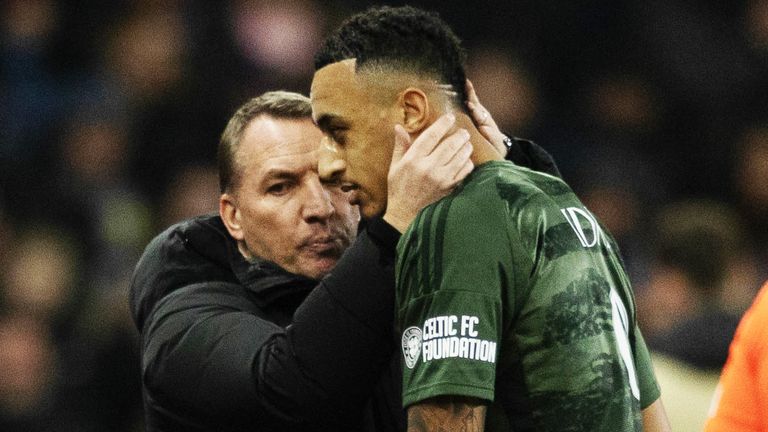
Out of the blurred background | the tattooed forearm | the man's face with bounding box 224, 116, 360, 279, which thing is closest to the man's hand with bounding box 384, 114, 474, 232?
the tattooed forearm

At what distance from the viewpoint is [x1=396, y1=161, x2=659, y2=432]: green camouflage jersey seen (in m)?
2.38

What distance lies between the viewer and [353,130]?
2.73 meters

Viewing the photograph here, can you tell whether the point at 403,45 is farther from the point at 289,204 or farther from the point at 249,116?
the point at 249,116

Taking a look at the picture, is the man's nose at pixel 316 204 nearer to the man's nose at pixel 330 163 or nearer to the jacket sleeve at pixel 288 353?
the jacket sleeve at pixel 288 353

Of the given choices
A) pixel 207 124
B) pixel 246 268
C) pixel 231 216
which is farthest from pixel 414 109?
pixel 207 124

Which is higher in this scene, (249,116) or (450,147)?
(450,147)

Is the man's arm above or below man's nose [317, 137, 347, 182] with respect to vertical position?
below

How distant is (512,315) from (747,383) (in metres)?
1.15

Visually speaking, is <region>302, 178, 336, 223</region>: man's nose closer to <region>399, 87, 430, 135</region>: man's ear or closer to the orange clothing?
<region>399, 87, 430, 135</region>: man's ear

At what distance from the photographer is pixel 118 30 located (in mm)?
7770

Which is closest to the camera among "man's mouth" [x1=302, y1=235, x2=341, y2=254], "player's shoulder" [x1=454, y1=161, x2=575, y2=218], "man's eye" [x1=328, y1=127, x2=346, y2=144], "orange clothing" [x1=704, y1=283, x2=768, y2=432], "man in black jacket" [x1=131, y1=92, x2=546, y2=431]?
"player's shoulder" [x1=454, y1=161, x2=575, y2=218]

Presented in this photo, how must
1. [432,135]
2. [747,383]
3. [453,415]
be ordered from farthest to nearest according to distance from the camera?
1. [747,383]
2. [432,135]
3. [453,415]

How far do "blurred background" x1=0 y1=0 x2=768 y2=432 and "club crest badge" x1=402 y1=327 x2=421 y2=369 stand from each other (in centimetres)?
367

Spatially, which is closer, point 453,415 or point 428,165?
point 453,415
